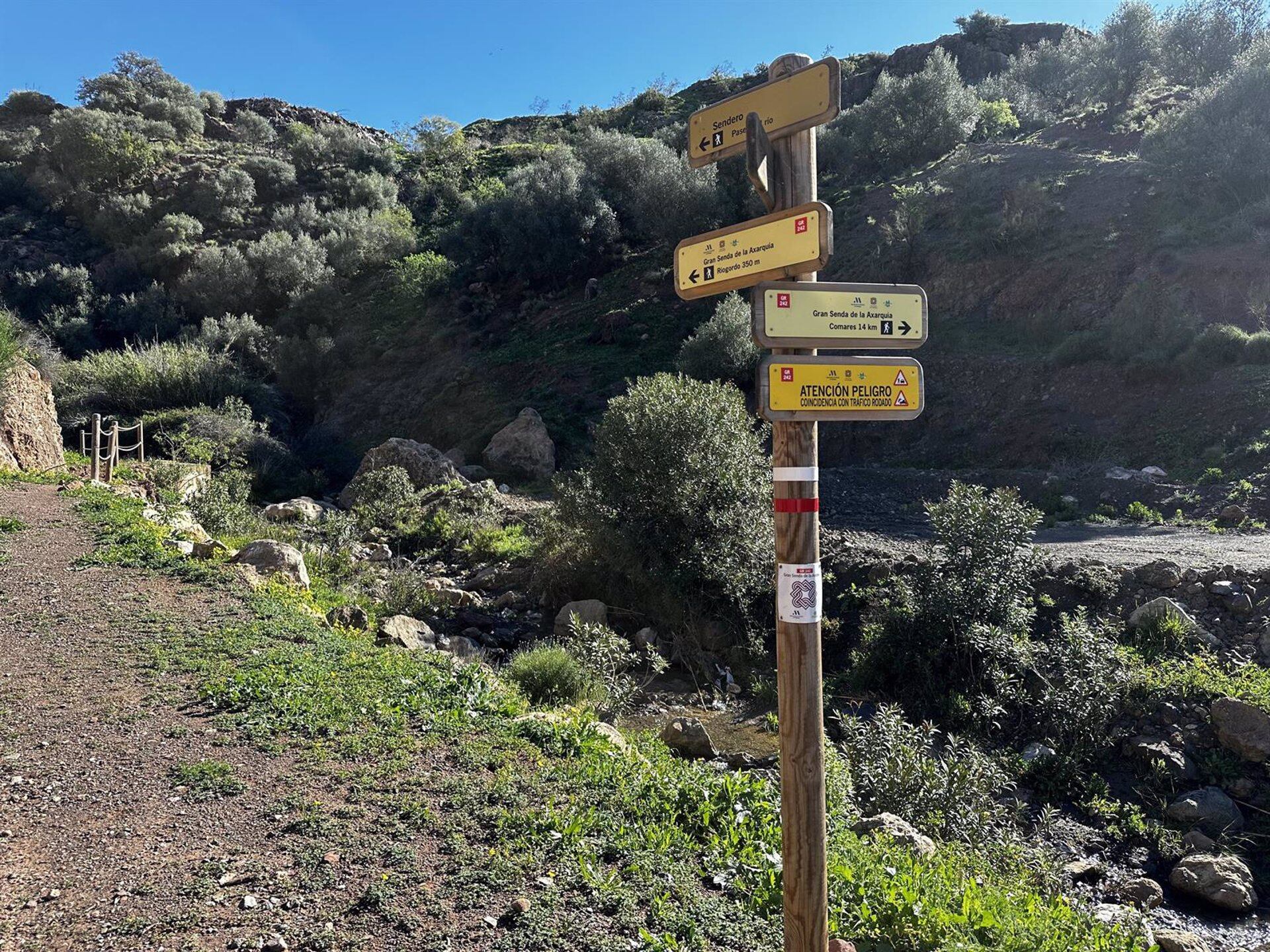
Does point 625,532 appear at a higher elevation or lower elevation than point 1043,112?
lower

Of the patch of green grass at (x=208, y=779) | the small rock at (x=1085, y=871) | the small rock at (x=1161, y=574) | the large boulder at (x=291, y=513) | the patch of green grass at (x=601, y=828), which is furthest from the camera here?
the large boulder at (x=291, y=513)

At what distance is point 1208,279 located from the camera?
16.5 m

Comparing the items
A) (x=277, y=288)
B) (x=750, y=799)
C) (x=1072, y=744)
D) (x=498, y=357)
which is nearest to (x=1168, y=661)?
(x=1072, y=744)

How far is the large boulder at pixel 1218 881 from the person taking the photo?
523 centimetres

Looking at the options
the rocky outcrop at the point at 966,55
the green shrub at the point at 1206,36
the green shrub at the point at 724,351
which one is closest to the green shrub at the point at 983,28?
the rocky outcrop at the point at 966,55

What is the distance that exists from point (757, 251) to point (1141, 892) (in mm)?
5265

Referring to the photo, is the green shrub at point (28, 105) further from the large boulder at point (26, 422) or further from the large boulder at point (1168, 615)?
the large boulder at point (1168, 615)

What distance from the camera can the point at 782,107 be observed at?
2664 millimetres

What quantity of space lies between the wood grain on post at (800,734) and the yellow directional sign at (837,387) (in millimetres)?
64

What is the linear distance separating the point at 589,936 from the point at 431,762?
163 cm

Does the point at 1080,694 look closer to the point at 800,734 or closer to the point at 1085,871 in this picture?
the point at 1085,871

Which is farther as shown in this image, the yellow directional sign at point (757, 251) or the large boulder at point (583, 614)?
the large boulder at point (583, 614)

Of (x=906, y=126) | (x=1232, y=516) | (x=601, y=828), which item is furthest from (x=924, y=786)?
(x=906, y=126)

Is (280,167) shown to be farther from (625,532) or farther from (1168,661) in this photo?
(1168,661)
